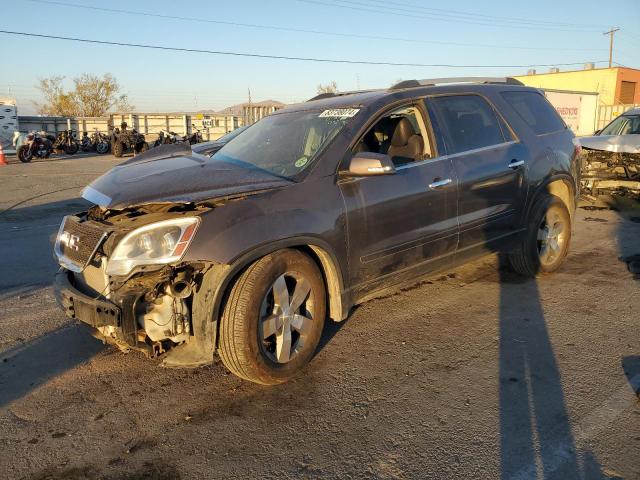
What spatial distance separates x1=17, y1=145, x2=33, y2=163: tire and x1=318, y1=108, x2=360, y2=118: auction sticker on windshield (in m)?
22.1

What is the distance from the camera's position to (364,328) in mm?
4434

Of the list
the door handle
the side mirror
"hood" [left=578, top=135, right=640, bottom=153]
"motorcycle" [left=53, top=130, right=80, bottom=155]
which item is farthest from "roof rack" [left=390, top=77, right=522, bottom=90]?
"motorcycle" [left=53, top=130, right=80, bottom=155]

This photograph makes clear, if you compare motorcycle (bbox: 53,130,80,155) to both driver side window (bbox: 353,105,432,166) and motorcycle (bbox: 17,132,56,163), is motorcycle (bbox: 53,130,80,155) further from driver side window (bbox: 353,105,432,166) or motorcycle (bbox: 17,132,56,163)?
driver side window (bbox: 353,105,432,166)

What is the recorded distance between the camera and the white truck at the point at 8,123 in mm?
29453

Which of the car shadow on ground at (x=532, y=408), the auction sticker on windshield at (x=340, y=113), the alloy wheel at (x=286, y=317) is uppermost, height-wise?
the auction sticker on windshield at (x=340, y=113)

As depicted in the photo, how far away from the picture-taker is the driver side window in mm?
4367

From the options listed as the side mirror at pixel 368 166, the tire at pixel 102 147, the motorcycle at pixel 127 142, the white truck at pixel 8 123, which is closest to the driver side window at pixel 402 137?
the side mirror at pixel 368 166

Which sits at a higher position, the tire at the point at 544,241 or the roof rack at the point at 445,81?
the roof rack at the point at 445,81

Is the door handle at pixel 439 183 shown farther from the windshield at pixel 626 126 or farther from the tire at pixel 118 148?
the tire at pixel 118 148

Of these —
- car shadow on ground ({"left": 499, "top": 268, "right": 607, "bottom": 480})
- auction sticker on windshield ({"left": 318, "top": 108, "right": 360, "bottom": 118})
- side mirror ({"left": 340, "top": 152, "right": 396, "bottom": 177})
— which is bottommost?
car shadow on ground ({"left": 499, "top": 268, "right": 607, "bottom": 480})

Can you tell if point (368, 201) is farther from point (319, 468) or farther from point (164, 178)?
point (319, 468)

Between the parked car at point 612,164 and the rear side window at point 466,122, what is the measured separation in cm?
563

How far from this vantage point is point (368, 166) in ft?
12.2

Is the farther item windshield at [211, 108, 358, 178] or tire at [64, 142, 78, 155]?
tire at [64, 142, 78, 155]
